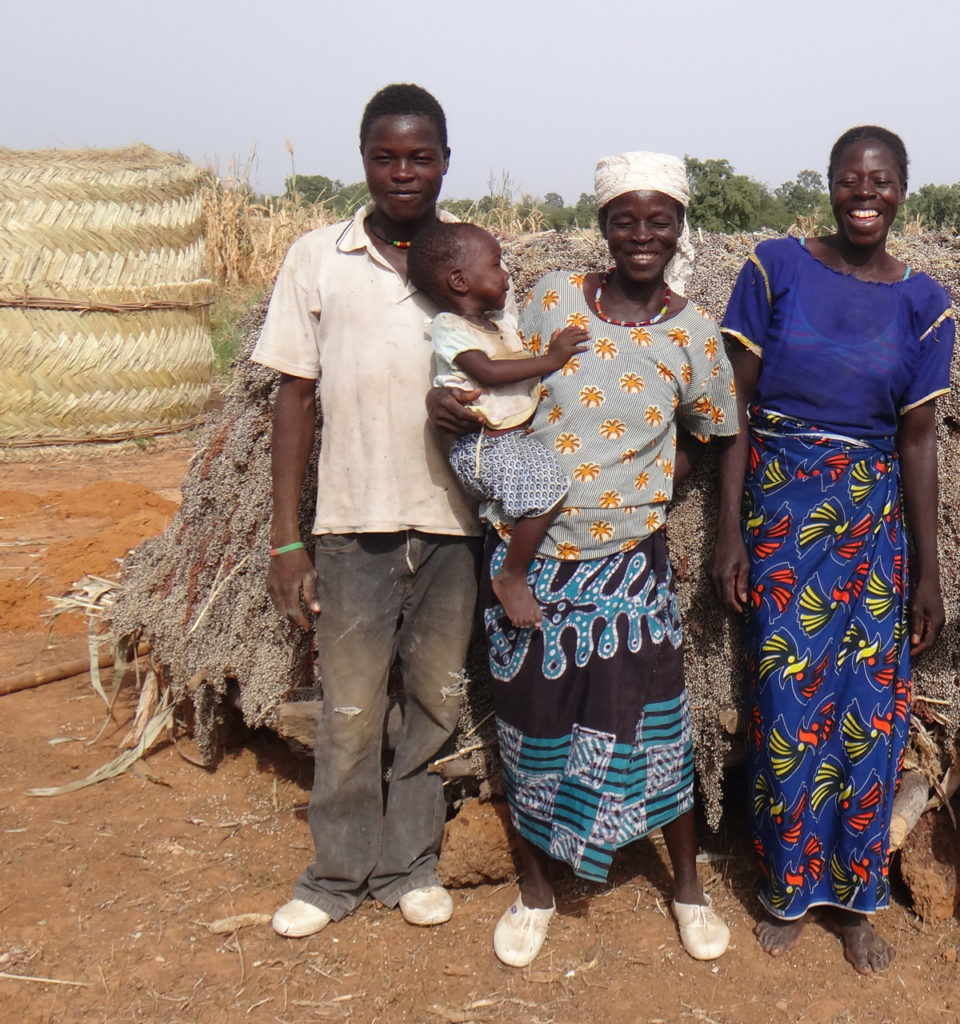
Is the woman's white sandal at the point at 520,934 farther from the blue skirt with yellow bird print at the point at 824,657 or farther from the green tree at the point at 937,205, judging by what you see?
the green tree at the point at 937,205

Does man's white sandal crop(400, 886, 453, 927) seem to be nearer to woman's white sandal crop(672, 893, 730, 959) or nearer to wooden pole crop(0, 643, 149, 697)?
woman's white sandal crop(672, 893, 730, 959)

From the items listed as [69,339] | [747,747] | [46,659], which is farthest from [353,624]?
[69,339]

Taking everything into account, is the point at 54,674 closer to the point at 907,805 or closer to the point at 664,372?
the point at 664,372

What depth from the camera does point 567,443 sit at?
2.31 metres

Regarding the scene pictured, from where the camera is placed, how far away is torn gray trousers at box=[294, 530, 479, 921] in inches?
100

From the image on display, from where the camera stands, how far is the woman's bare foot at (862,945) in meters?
2.51

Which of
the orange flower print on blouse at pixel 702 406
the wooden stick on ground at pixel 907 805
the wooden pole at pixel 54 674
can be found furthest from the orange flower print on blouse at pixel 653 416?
the wooden pole at pixel 54 674

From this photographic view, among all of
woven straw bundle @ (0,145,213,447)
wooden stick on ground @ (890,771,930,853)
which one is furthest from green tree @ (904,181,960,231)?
wooden stick on ground @ (890,771,930,853)

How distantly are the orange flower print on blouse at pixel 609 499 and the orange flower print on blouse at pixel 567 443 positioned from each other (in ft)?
0.40

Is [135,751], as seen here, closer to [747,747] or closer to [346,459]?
[346,459]

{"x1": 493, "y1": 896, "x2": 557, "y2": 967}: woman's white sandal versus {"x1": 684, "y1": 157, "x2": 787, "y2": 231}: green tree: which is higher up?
{"x1": 684, "y1": 157, "x2": 787, "y2": 231}: green tree

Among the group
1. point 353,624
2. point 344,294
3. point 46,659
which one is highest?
point 344,294

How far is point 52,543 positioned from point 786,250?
4.69 meters

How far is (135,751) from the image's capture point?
3545mm
